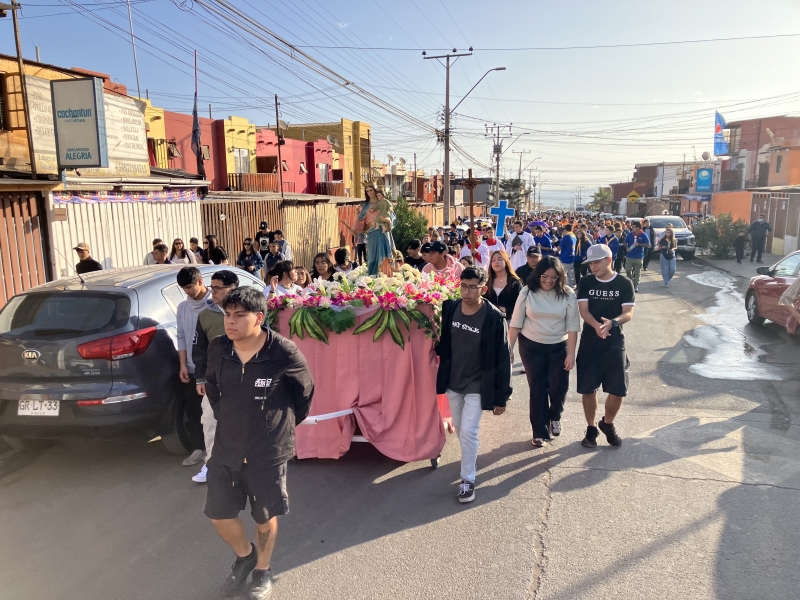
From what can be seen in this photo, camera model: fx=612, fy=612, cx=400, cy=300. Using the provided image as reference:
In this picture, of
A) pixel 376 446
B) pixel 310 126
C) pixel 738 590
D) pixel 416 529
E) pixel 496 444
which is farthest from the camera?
pixel 310 126

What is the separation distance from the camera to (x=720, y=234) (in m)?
24.5

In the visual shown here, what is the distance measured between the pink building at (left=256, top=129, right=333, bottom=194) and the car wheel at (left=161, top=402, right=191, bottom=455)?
92.8 ft

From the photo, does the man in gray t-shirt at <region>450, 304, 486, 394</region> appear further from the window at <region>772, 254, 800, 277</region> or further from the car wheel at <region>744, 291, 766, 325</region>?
the car wheel at <region>744, 291, 766, 325</region>

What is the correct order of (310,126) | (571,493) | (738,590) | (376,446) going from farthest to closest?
(310,126)
(376,446)
(571,493)
(738,590)

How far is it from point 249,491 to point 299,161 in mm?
33295

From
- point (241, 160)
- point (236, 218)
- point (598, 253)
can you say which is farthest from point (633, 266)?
point (241, 160)

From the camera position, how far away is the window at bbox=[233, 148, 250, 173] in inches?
1196

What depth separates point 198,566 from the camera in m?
3.81

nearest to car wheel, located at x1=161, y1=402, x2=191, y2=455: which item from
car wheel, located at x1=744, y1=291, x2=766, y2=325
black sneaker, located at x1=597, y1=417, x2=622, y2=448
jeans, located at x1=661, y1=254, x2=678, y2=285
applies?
black sneaker, located at x1=597, y1=417, x2=622, y2=448

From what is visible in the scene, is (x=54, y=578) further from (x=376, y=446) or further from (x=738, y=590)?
(x=738, y=590)

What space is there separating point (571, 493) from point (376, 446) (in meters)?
1.65

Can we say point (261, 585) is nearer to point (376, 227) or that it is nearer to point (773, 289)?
point (376, 227)

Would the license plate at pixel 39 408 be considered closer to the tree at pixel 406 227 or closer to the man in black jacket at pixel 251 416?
the man in black jacket at pixel 251 416

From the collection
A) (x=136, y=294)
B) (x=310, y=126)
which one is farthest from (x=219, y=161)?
(x=136, y=294)
